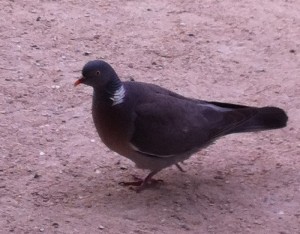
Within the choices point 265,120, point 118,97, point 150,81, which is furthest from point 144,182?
point 150,81

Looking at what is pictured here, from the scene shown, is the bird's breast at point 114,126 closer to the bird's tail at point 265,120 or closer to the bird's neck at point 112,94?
the bird's neck at point 112,94

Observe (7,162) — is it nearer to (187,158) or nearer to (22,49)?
(187,158)

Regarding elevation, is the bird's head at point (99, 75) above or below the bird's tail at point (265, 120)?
above

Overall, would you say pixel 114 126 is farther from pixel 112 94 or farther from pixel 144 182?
pixel 144 182

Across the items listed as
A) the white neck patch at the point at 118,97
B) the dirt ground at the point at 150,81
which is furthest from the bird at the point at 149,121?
the dirt ground at the point at 150,81

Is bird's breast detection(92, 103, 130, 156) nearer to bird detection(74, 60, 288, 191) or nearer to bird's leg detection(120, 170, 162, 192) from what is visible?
bird detection(74, 60, 288, 191)

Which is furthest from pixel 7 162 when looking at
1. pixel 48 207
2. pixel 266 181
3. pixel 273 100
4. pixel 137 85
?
pixel 273 100

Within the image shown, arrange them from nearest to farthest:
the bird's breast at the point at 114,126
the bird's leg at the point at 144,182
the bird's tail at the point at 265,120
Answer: the bird's breast at the point at 114,126, the bird's leg at the point at 144,182, the bird's tail at the point at 265,120
